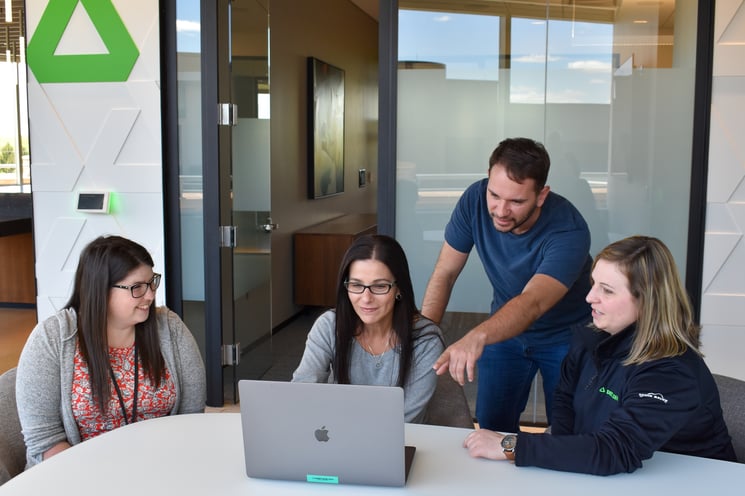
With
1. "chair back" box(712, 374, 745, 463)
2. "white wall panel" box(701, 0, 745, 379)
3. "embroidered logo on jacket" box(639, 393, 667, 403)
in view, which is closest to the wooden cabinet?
"white wall panel" box(701, 0, 745, 379)

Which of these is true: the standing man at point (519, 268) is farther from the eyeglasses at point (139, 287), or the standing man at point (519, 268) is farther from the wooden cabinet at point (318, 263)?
the wooden cabinet at point (318, 263)

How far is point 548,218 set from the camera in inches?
106

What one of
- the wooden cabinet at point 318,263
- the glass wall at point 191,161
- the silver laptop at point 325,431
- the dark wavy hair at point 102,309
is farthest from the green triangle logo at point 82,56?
the silver laptop at point 325,431

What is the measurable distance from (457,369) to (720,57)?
8.11ft

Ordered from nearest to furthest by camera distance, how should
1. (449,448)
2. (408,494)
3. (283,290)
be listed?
(408,494)
(449,448)
(283,290)

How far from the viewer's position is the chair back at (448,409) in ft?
8.00

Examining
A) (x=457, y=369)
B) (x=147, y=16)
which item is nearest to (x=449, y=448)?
(x=457, y=369)

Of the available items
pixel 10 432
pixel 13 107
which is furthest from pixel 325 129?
pixel 10 432

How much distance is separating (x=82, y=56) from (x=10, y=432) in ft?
8.66

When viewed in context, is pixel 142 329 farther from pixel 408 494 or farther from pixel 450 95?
pixel 450 95

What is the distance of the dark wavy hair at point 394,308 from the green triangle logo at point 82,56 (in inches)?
97.8

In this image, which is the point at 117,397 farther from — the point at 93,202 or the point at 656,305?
the point at 93,202

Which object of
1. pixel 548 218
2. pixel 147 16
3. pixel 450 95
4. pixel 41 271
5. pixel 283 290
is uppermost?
pixel 147 16

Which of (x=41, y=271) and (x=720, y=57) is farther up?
(x=720, y=57)
